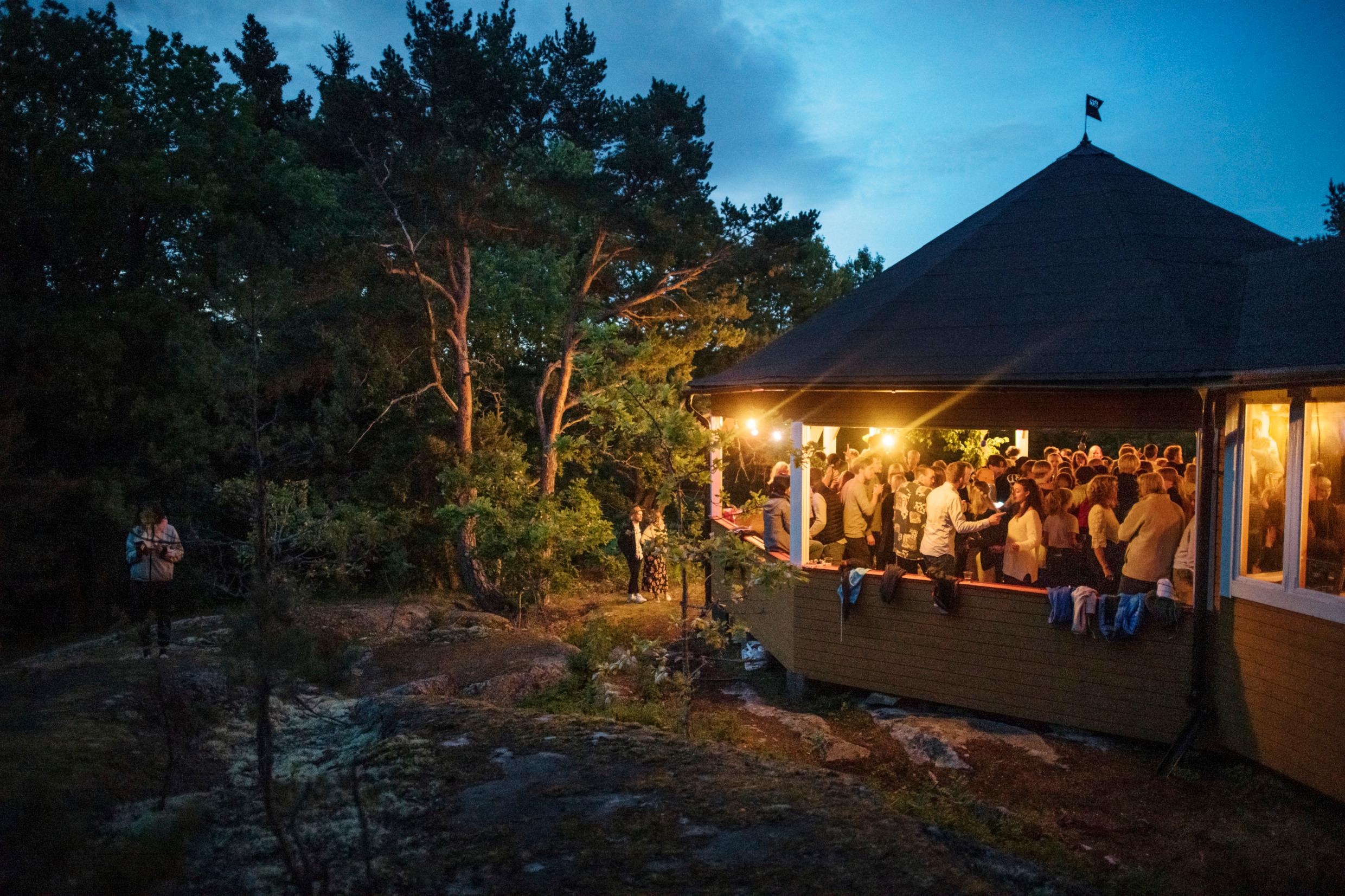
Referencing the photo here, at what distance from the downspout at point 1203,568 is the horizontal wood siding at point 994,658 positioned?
0.10 m

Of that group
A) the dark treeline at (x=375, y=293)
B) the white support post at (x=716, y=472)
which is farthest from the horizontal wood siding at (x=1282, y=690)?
the dark treeline at (x=375, y=293)

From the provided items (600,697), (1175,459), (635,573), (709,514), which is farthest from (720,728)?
(635,573)

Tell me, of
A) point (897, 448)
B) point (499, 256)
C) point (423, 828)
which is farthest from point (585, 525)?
point (423, 828)

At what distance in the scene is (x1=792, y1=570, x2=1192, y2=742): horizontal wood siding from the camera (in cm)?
770

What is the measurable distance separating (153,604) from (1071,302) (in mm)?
9580

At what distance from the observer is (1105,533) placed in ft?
27.2

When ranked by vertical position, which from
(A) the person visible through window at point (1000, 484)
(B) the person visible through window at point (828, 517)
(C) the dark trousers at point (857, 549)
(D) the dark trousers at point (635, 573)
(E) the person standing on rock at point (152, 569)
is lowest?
(D) the dark trousers at point (635, 573)

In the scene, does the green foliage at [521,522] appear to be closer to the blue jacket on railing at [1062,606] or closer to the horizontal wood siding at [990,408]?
the horizontal wood siding at [990,408]

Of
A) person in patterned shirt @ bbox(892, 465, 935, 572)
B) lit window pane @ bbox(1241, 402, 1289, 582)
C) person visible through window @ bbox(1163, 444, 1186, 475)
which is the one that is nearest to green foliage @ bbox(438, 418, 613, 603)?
person in patterned shirt @ bbox(892, 465, 935, 572)

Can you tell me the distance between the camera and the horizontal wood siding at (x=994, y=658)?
7.70 metres

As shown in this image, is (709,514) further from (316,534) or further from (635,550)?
(316,534)

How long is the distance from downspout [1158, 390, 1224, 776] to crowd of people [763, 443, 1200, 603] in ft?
0.50

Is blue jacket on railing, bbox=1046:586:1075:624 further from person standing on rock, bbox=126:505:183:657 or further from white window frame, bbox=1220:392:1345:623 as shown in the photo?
person standing on rock, bbox=126:505:183:657

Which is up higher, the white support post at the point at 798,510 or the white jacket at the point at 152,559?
the white support post at the point at 798,510
